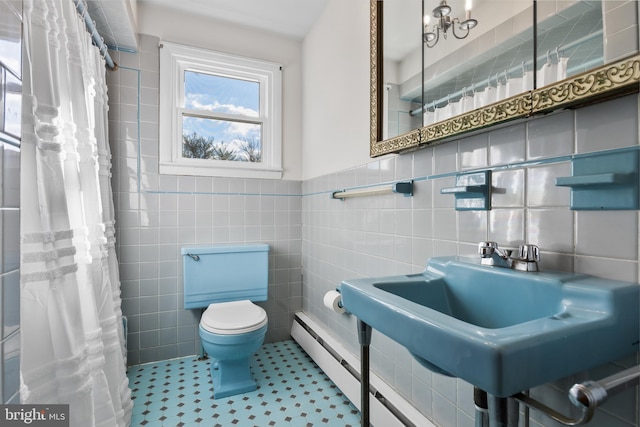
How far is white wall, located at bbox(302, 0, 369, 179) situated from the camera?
1.67m

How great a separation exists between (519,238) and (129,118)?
7.55 feet

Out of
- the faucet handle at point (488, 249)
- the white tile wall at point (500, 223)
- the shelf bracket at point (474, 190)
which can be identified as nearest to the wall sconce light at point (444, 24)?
the white tile wall at point (500, 223)

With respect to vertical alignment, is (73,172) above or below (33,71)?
below

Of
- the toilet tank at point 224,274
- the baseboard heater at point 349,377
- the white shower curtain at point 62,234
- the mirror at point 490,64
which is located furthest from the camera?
the toilet tank at point 224,274

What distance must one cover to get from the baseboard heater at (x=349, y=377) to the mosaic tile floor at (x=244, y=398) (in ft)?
0.29

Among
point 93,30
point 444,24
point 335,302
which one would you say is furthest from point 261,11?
point 335,302

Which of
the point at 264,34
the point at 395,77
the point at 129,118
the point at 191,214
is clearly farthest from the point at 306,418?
the point at 264,34

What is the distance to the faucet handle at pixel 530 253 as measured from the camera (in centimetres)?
79

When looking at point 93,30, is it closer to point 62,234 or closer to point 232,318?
point 62,234

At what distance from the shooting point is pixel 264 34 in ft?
7.84

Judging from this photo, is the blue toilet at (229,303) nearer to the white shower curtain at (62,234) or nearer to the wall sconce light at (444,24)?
the white shower curtain at (62,234)

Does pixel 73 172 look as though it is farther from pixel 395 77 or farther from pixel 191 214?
pixel 395 77

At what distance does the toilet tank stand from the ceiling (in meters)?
1.66

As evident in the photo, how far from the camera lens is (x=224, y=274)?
2113 mm
